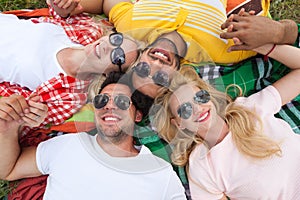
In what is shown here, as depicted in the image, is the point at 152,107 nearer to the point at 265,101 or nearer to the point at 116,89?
the point at 116,89

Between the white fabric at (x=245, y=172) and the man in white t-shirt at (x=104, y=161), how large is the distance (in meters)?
0.10

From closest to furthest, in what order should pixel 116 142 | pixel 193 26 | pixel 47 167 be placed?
pixel 116 142
pixel 47 167
pixel 193 26

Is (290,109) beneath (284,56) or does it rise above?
beneath

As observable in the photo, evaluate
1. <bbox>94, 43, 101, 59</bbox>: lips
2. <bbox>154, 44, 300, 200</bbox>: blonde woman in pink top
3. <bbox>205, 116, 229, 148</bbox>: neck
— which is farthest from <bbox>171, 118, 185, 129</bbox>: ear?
<bbox>94, 43, 101, 59</bbox>: lips

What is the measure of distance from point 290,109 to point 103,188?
2.87 ft

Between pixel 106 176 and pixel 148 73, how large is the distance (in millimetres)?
418

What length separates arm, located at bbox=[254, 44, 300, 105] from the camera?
1728 mm

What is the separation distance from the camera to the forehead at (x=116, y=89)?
1.52 metres

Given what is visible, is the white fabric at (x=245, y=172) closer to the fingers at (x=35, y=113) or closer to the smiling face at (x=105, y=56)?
the smiling face at (x=105, y=56)

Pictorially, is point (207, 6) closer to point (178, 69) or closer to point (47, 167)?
point (178, 69)

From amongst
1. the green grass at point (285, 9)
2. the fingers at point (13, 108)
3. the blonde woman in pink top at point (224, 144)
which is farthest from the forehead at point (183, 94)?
the green grass at point (285, 9)

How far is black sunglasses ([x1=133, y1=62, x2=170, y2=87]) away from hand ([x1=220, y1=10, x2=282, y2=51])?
33cm

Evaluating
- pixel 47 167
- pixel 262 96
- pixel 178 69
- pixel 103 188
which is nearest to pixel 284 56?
pixel 262 96

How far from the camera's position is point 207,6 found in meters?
1.81
